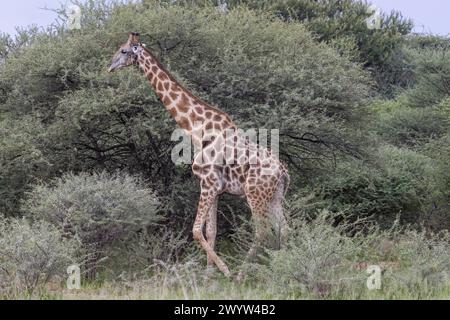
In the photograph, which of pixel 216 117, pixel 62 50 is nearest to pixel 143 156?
pixel 62 50

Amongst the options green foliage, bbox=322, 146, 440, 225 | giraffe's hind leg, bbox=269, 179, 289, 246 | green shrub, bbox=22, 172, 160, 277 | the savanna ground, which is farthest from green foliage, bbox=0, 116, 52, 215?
green foliage, bbox=322, 146, 440, 225

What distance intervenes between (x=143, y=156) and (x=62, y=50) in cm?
268

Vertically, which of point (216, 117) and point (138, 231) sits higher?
point (216, 117)

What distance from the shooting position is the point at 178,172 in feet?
47.9

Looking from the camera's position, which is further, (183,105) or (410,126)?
(410,126)

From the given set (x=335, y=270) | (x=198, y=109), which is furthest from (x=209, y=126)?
(x=335, y=270)

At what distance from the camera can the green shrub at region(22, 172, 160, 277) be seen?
1079cm

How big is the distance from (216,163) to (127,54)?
233cm

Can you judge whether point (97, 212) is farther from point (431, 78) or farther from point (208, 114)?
point (431, 78)

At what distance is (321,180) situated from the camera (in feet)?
55.5

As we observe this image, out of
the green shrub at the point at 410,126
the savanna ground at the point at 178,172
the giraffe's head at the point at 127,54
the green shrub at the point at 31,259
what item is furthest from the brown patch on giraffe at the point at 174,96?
the green shrub at the point at 410,126

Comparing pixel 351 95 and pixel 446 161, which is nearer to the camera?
pixel 351 95

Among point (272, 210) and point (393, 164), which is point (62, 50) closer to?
point (272, 210)

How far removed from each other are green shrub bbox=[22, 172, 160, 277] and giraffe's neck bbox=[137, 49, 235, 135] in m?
1.36
